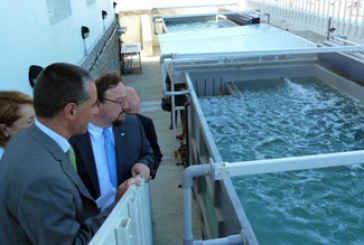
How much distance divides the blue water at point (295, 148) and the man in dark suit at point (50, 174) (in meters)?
1.16

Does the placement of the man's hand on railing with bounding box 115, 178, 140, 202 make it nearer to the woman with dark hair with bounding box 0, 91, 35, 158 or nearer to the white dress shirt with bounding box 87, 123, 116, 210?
the white dress shirt with bounding box 87, 123, 116, 210

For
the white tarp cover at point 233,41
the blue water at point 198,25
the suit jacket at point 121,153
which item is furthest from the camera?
the blue water at point 198,25

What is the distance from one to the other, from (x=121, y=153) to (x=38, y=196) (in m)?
0.69

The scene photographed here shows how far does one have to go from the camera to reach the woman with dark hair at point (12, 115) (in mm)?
1325

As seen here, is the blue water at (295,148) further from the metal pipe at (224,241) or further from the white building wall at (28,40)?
the white building wall at (28,40)

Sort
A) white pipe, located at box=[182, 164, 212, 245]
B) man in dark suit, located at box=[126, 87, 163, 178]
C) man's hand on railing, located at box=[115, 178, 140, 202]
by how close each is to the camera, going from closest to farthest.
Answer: white pipe, located at box=[182, 164, 212, 245] < man's hand on railing, located at box=[115, 178, 140, 202] < man in dark suit, located at box=[126, 87, 163, 178]

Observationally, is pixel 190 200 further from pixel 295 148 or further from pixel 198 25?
pixel 198 25

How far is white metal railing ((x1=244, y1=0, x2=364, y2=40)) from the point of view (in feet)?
13.5

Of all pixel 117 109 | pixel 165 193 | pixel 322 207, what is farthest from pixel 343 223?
pixel 165 193

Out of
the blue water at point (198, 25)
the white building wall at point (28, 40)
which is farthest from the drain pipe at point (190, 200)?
the blue water at point (198, 25)

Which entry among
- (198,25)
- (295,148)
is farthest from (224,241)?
(198,25)

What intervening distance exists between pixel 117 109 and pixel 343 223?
1375 mm

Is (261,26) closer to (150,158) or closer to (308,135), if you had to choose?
(308,135)

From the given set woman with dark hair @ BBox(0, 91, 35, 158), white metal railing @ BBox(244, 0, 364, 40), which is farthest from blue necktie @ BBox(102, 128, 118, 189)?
white metal railing @ BBox(244, 0, 364, 40)
